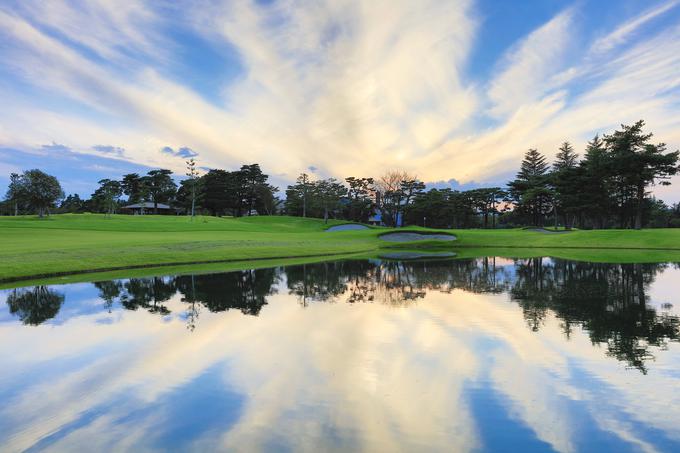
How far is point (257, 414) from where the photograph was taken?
6.30m

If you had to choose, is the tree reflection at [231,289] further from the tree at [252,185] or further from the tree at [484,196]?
the tree at [252,185]

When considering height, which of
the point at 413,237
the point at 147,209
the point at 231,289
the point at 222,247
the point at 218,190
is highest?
the point at 218,190

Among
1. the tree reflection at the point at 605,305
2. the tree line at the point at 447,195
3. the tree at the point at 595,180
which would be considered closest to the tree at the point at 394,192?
the tree line at the point at 447,195

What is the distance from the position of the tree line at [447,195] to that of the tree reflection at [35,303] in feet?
205

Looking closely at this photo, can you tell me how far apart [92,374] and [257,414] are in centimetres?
419

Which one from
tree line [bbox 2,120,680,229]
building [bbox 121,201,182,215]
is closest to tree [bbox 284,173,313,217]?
tree line [bbox 2,120,680,229]

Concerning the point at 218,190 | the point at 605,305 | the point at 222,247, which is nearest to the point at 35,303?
the point at 222,247

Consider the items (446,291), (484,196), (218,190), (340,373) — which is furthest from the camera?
(218,190)

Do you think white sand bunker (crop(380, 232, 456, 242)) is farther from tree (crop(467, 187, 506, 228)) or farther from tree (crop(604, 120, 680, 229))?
tree (crop(467, 187, 506, 228))

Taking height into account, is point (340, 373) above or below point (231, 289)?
below

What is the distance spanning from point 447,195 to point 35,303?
103 m

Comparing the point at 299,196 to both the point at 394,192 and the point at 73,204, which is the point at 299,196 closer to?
the point at 394,192

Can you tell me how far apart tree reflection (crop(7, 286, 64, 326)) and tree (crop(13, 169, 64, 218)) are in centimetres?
6287

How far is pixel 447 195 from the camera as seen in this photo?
109062mm
